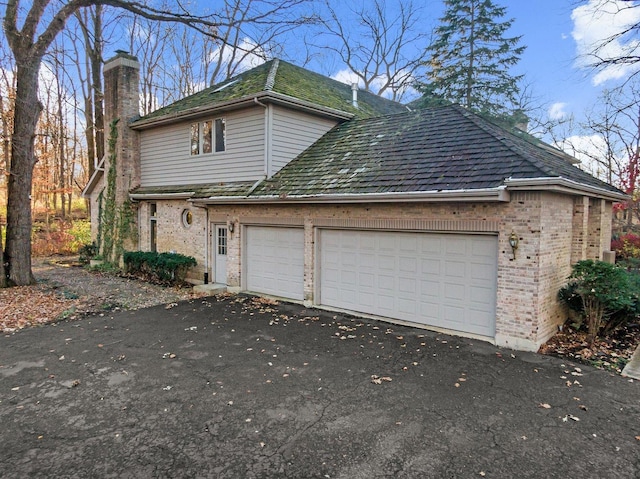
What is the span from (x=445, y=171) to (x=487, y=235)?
1528 mm

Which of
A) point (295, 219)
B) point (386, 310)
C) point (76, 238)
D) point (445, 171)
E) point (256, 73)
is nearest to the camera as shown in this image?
point (445, 171)

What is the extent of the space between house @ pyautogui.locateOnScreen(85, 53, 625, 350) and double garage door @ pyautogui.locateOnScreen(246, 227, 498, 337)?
3cm

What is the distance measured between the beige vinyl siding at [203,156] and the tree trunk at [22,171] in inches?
150

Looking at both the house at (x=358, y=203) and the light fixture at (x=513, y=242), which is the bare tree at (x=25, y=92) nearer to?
the house at (x=358, y=203)

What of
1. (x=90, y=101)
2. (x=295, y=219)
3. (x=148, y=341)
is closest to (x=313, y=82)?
(x=295, y=219)

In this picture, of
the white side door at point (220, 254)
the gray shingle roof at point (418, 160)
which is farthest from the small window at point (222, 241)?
the gray shingle roof at point (418, 160)

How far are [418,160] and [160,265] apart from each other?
9027 mm

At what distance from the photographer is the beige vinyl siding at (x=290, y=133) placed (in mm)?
11633

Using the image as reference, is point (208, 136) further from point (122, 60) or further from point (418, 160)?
point (418, 160)

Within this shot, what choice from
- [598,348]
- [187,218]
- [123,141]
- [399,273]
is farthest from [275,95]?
[598,348]

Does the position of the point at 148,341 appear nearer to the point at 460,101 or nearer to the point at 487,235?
the point at 487,235

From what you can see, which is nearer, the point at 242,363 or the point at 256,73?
the point at 242,363

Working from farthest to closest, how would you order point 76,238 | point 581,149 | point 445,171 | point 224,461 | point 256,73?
point 581,149 < point 76,238 < point 256,73 < point 445,171 < point 224,461

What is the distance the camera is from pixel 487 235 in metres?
7.48
